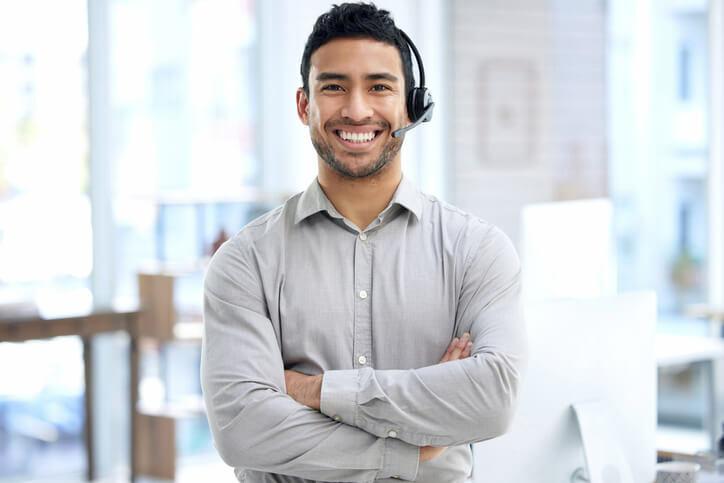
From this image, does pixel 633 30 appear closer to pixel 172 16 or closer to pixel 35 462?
pixel 172 16

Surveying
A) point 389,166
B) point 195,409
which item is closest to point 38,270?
point 195,409

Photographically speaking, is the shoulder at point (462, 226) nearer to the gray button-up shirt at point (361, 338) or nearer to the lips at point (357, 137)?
the gray button-up shirt at point (361, 338)

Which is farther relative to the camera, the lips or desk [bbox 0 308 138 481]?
desk [bbox 0 308 138 481]

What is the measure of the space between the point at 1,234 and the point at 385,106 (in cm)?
314

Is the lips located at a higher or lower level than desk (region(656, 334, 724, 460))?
higher

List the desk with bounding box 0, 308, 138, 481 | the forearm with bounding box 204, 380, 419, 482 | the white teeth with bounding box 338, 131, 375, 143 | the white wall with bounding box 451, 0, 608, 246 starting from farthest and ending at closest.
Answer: the white wall with bounding box 451, 0, 608, 246
the desk with bounding box 0, 308, 138, 481
the white teeth with bounding box 338, 131, 375, 143
the forearm with bounding box 204, 380, 419, 482

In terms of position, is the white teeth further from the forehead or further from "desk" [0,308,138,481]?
"desk" [0,308,138,481]

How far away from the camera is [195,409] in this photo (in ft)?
15.6

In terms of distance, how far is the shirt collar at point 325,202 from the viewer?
1923mm

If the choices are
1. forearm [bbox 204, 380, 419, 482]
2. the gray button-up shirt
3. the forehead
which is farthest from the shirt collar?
forearm [bbox 204, 380, 419, 482]

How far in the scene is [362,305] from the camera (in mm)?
1883

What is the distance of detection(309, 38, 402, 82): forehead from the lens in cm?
187

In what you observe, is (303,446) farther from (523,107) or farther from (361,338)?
(523,107)

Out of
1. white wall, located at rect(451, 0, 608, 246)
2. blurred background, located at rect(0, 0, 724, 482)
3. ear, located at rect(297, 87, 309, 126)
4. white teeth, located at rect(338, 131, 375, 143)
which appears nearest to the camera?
white teeth, located at rect(338, 131, 375, 143)
